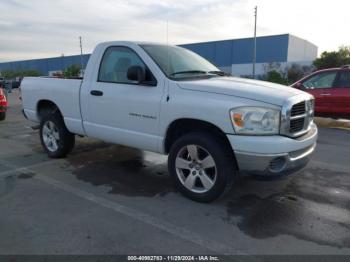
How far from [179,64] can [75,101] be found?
185 centimetres

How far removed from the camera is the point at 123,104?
453 centimetres

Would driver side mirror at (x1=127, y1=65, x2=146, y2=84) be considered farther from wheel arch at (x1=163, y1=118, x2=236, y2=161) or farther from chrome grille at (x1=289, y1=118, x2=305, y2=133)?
chrome grille at (x1=289, y1=118, x2=305, y2=133)

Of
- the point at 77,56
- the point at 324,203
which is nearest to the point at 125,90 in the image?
the point at 324,203

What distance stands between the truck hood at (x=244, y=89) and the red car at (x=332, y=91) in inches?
225

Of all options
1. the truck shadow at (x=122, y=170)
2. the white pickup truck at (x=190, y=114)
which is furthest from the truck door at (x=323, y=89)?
the truck shadow at (x=122, y=170)

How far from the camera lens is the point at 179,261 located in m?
2.81

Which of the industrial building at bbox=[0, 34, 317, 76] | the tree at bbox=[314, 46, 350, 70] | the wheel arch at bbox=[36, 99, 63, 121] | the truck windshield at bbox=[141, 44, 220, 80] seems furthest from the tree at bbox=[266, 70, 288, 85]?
the wheel arch at bbox=[36, 99, 63, 121]

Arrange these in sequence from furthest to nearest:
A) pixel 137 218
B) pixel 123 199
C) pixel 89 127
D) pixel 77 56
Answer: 1. pixel 77 56
2. pixel 89 127
3. pixel 123 199
4. pixel 137 218

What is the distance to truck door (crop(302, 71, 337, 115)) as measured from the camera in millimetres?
9062

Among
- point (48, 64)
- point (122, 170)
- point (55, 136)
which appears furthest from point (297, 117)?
point (48, 64)

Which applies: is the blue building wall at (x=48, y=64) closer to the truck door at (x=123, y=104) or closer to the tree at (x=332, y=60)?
the tree at (x=332, y=60)

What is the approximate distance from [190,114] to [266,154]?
3.20 ft

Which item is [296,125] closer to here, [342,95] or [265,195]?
[265,195]

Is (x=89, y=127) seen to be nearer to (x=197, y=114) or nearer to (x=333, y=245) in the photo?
(x=197, y=114)
